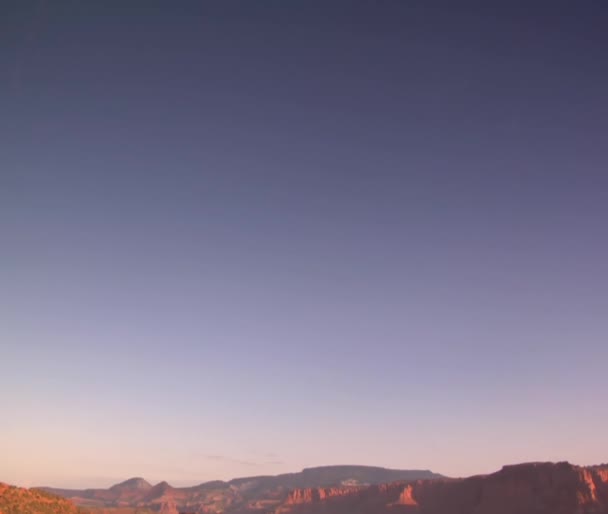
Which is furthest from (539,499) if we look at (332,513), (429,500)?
(332,513)

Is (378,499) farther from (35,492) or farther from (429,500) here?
(35,492)

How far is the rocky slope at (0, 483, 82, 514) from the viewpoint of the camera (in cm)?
5838

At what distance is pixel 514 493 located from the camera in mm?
136500

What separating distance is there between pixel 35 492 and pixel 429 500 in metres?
132

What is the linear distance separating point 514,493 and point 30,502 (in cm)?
11770

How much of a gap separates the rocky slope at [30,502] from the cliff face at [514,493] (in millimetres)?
104492

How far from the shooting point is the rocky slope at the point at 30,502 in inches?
2298

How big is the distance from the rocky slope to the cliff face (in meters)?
104

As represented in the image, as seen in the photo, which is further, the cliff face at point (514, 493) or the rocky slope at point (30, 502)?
the cliff face at point (514, 493)

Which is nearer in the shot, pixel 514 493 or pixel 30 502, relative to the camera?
pixel 30 502

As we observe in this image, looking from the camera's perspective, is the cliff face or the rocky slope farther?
the cliff face

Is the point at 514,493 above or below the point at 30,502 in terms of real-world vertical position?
below

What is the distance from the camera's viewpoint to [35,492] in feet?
A: 217

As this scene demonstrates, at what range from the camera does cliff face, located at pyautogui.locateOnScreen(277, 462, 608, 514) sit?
122 m
